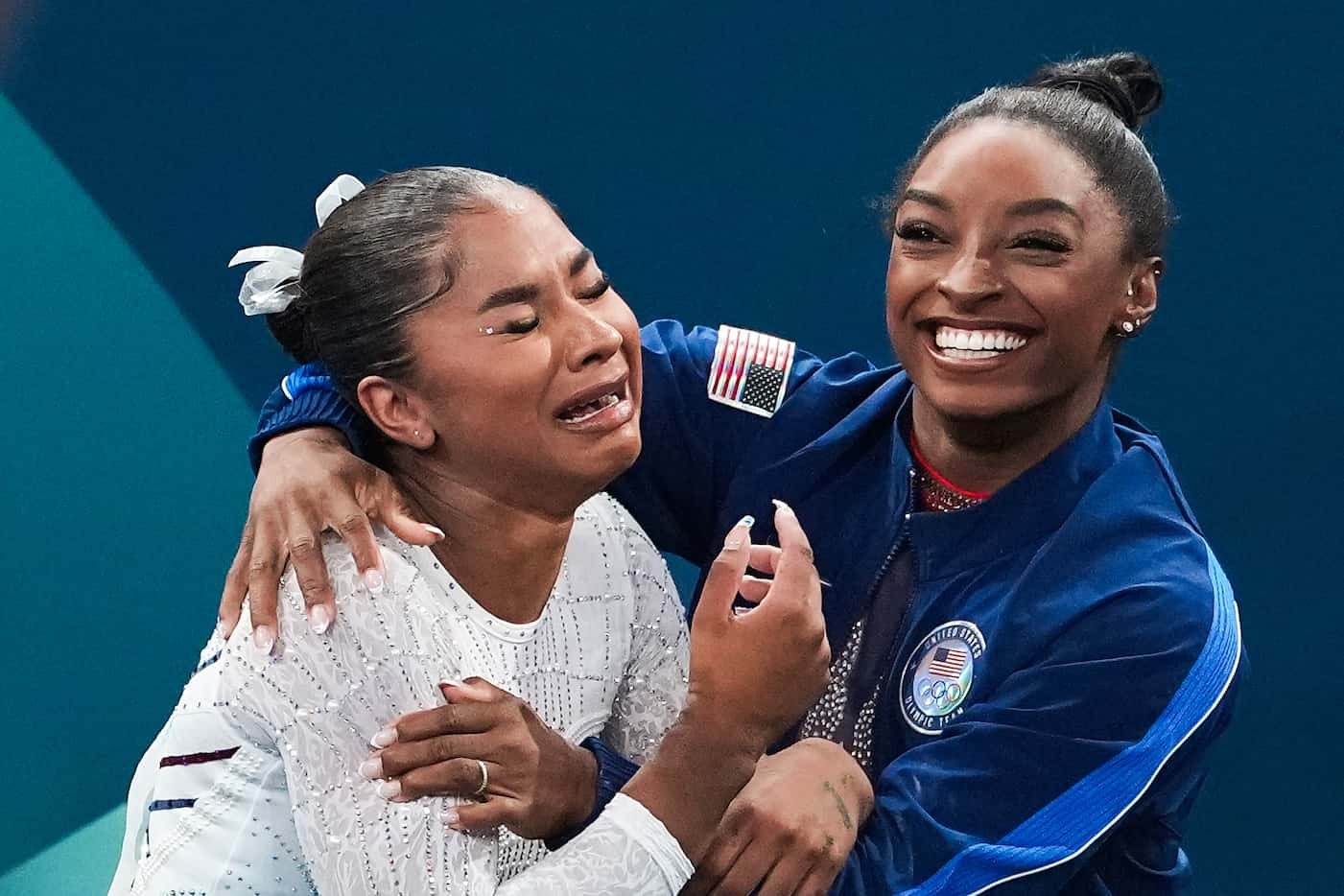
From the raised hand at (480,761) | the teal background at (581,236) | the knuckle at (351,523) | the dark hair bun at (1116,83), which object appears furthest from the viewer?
the teal background at (581,236)

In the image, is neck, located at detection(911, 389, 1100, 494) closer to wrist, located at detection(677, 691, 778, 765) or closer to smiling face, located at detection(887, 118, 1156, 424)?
smiling face, located at detection(887, 118, 1156, 424)

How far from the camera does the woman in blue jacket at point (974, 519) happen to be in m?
1.40

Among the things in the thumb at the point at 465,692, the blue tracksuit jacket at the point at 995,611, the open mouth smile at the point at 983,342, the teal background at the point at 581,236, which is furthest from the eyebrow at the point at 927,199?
the teal background at the point at 581,236

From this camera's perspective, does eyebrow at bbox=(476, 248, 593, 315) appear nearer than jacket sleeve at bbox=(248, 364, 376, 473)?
Yes

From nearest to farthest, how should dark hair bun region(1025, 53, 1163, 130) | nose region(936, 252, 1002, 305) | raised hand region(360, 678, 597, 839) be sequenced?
1. raised hand region(360, 678, 597, 839)
2. nose region(936, 252, 1002, 305)
3. dark hair bun region(1025, 53, 1163, 130)

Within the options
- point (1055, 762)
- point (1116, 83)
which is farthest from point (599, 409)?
point (1116, 83)

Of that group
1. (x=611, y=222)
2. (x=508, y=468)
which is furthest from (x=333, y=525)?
(x=611, y=222)

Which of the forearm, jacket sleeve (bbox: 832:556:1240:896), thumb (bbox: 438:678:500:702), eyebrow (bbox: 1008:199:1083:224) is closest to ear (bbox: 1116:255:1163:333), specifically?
eyebrow (bbox: 1008:199:1083:224)

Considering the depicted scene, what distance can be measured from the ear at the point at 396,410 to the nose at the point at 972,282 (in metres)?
0.44

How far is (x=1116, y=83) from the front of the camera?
1603 mm

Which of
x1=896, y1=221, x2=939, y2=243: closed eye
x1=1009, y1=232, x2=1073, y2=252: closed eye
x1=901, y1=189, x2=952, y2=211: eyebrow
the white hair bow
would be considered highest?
the white hair bow

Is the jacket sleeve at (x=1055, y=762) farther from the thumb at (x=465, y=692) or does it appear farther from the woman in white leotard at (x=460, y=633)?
the thumb at (x=465, y=692)

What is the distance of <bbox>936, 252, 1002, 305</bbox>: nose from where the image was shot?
1483 millimetres

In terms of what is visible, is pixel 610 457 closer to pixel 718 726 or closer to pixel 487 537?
pixel 487 537
